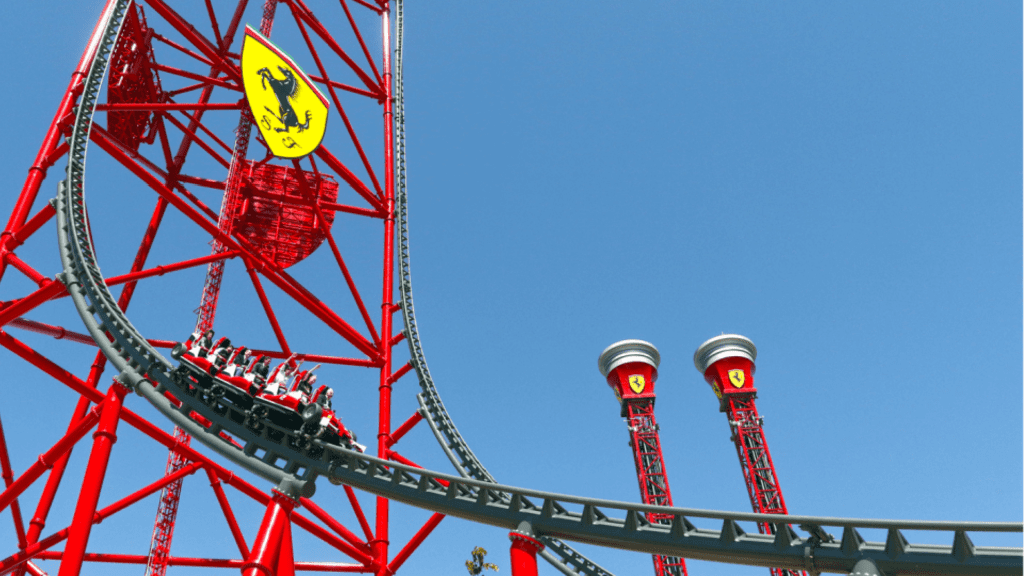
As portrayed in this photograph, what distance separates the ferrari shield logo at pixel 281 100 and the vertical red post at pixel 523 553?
6.44 m

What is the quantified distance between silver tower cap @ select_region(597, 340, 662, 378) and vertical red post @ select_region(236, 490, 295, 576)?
16049 millimetres

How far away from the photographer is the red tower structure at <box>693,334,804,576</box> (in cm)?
2130

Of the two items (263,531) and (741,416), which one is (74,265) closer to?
(263,531)

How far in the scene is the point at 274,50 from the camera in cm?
1290

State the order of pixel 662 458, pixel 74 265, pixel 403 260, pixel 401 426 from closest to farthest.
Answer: pixel 74 265 → pixel 401 426 → pixel 403 260 → pixel 662 458

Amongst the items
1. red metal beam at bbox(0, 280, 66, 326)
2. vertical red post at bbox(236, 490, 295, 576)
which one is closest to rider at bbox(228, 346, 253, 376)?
vertical red post at bbox(236, 490, 295, 576)

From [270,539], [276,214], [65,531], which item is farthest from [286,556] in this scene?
[276,214]

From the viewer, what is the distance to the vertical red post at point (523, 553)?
8227mm

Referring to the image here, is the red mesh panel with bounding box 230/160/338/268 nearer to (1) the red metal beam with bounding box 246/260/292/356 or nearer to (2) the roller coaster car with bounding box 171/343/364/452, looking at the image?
(1) the red metal beam with bounding box 246/260/292/356

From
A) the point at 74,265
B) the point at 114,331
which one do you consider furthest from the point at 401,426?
the point at 74,265

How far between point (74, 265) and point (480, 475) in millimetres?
5476

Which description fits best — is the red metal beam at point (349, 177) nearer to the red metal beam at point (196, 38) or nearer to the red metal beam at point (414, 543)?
the red metal beam at point (196, 38)

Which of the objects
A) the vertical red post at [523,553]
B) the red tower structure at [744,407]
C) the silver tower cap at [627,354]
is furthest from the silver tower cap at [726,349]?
the vertical red post at [523,553]

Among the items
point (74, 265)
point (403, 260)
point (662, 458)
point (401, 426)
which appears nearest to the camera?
point (74, 265)
